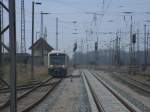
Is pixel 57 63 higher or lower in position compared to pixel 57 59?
lower

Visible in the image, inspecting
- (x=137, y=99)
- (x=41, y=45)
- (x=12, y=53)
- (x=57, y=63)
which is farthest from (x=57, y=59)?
(x=12, y=53)

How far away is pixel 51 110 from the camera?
19.9 meters

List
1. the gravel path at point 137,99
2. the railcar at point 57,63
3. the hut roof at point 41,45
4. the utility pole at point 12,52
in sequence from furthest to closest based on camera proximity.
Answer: the hut roof at point 41,45
the railcar at point 57,63
the gravel path at point 137,99
the utility pole at point 12,52

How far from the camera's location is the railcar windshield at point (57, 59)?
5719 centimetres

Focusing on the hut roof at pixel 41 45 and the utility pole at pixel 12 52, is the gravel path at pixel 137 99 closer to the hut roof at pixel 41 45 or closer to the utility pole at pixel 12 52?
the utility pole at pixel 12 52

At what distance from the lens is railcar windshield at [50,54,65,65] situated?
188 ft

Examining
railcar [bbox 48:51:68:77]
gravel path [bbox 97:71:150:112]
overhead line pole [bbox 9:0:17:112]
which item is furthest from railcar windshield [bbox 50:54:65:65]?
overhead line pole [bbox 9:0:17:112]

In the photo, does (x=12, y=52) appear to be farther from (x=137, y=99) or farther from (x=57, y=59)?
(x=57, y=59)

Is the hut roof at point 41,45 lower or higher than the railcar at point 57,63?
higher

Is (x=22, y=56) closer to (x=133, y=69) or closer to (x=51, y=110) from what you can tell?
(x=133, y=69)

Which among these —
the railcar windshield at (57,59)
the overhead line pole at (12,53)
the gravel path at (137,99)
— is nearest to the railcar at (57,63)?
the railcar windshield at (57,59)

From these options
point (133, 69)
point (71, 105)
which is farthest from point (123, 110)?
point (133, 69)

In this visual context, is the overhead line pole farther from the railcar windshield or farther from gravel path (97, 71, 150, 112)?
the railcar windshield

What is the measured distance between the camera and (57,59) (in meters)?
57.4
